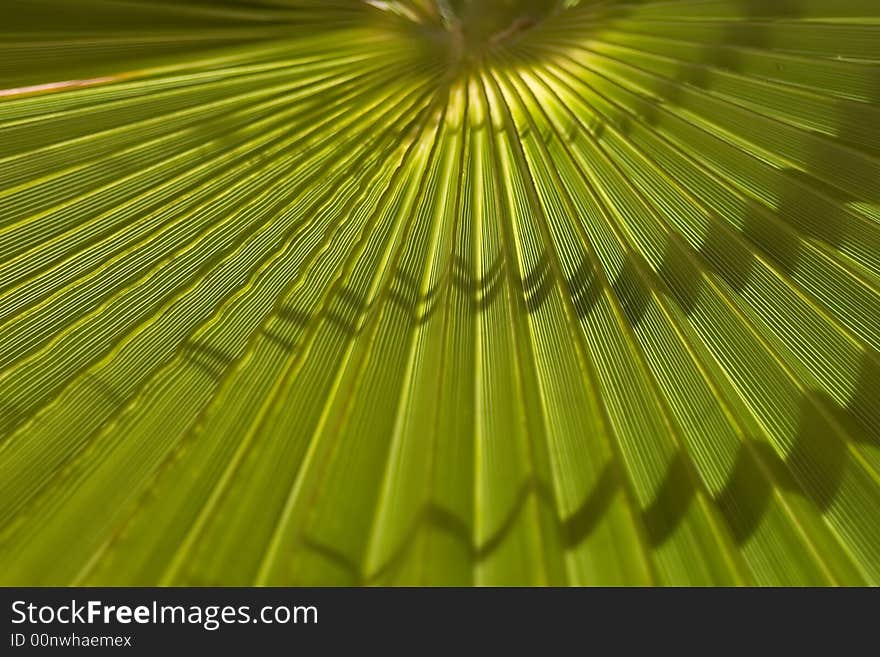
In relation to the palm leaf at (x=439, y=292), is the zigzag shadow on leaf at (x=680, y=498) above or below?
below

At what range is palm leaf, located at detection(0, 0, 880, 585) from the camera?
85 centimetres

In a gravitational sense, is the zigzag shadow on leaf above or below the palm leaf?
below

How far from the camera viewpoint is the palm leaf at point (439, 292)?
0.85 m

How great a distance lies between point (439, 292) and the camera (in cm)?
107

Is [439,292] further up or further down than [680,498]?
further up

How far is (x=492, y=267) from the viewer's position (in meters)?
1.12
